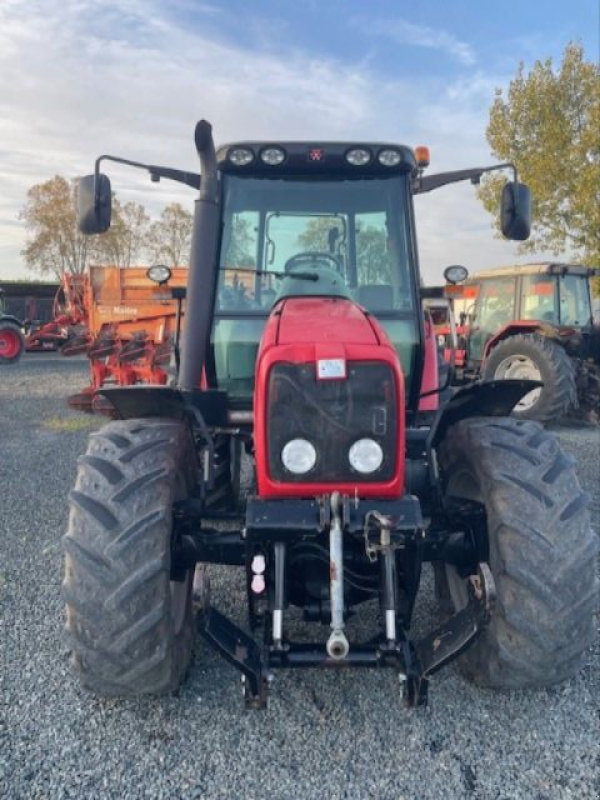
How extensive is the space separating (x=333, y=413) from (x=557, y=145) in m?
19.4

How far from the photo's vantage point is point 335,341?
8.63 feet

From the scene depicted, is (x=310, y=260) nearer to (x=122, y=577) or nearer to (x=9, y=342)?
(x=122, y=577)

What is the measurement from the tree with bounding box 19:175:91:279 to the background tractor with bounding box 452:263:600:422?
103 feet

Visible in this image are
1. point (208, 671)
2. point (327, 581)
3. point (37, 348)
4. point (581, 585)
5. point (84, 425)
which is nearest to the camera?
point (581, 585)

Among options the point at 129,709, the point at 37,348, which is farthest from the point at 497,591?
the point at 37,348

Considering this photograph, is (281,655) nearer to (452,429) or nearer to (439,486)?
(439,486)

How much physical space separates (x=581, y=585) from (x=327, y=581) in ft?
3.11

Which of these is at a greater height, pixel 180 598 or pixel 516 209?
pixel 516 209

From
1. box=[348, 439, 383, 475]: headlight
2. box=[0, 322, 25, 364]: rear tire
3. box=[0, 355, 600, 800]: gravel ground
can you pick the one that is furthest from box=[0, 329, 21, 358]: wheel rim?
box=[348, 439, 383, 475]: headlight

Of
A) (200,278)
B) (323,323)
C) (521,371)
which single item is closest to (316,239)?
(200,278)

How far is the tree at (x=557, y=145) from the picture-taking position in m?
18.8

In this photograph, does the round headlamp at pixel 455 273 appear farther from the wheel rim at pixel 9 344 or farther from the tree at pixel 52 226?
the tree at pixel 52 226

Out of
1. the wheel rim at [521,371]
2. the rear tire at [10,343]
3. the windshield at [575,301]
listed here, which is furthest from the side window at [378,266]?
the rear tire at [10,343]

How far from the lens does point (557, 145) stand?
19141 mm
